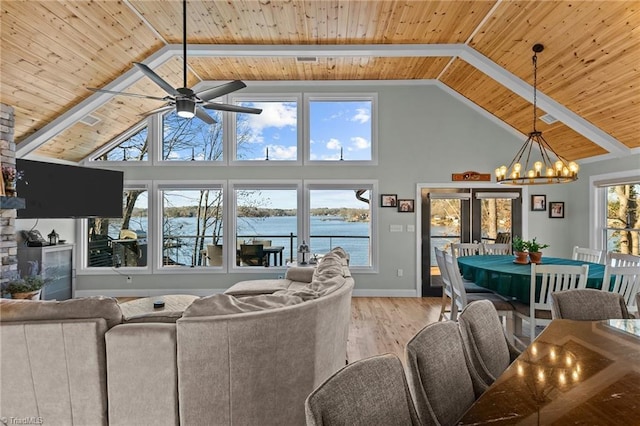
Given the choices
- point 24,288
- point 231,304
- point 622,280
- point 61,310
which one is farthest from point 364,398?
point 24,288

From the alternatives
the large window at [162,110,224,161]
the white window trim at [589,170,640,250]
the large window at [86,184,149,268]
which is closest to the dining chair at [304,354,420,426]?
the large window at [162,110,224,161]

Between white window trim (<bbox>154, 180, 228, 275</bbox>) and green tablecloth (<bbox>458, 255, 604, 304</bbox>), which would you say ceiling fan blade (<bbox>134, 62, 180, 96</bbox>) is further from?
green tablecloth (<bbox>458, 255, 604, 304</bbox>)

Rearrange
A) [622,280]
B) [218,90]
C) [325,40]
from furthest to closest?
1. [325,40]
2. [218,90]
3. [622,280]

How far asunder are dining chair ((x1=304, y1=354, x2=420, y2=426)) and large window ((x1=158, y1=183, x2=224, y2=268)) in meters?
5.58

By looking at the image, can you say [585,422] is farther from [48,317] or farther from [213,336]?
[48,317]

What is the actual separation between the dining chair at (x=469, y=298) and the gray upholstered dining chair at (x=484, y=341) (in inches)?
64.8

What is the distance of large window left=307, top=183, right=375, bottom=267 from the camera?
20.1ft

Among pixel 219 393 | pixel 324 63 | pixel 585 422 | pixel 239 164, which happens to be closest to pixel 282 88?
pixel 324 63

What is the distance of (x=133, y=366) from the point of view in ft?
6.07

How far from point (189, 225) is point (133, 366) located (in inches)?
184

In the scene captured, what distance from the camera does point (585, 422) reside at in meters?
0.93

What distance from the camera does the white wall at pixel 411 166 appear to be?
19.7 feet

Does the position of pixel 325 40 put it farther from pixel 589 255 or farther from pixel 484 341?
pixel 589 255

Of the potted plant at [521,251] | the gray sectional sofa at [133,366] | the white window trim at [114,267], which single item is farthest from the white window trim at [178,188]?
the potted plant at [521,251]
